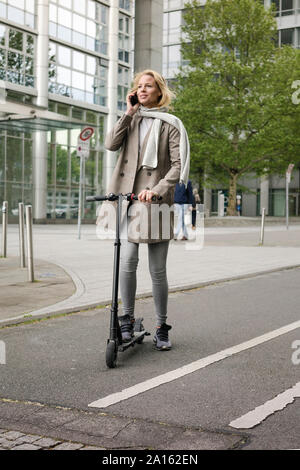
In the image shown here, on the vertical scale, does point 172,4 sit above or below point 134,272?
above

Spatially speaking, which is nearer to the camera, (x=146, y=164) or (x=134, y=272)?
(x=146, y=164)

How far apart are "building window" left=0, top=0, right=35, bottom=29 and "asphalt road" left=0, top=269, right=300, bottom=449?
23942mm

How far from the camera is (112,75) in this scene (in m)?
35.1

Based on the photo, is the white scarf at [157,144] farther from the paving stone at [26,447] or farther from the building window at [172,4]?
the building window at [172,4]

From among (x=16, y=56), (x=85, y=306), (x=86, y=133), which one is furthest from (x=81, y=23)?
(x=85, y=306)

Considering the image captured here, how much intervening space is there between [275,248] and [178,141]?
1172cm

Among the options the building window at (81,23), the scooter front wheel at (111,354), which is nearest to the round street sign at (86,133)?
the scooter front wheel at (111,354)

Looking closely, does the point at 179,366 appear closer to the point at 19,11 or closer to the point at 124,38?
the point at 19,11

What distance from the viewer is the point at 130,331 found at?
5.04 m

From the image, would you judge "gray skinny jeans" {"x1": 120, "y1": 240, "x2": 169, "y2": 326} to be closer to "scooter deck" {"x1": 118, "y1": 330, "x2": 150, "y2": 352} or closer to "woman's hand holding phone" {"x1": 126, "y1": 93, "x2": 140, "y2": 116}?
"scooter deck" {"x1": 118, "y1": 330, "x2": 150, "y2": 352}

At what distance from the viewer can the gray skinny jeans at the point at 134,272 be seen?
502 cm

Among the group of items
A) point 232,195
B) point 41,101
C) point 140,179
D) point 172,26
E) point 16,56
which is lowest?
point 140,179

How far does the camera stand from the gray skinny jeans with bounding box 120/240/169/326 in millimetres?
5023

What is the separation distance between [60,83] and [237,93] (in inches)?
368
